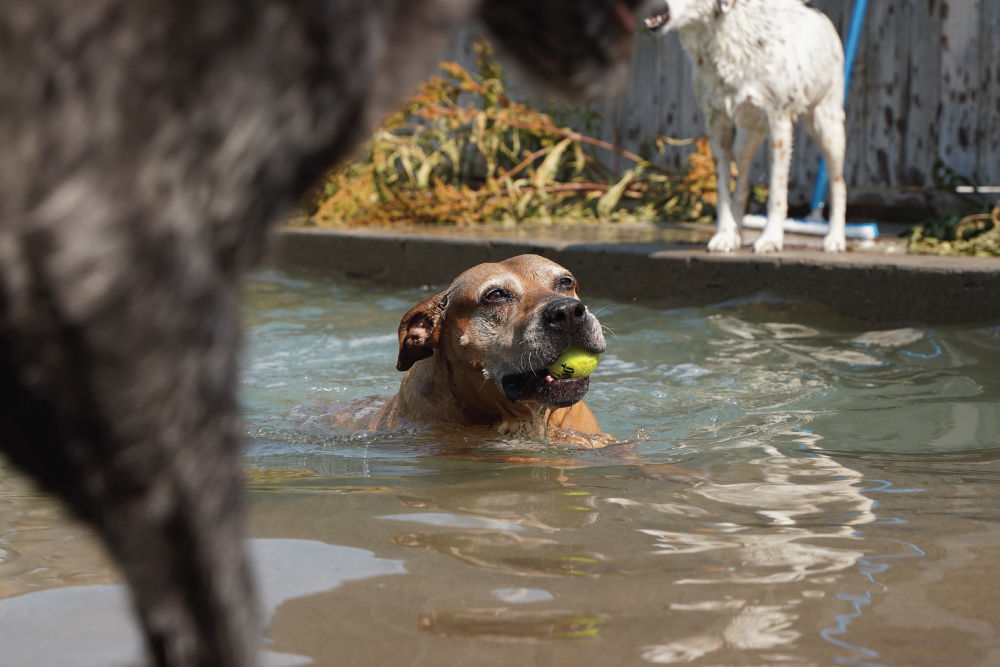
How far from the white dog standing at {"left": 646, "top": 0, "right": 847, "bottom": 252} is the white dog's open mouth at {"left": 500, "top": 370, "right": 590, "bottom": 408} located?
11.3ft

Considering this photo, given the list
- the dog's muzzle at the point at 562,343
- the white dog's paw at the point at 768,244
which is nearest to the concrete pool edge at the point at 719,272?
the white dog's paw at the point at 768,244

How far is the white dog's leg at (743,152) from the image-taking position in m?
7.62

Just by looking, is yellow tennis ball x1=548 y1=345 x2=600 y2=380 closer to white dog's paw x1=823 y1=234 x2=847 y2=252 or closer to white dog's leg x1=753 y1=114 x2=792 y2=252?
white dog's leg x1=753 y1=114 x2=792 y2=252

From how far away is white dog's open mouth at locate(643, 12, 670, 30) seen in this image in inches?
267

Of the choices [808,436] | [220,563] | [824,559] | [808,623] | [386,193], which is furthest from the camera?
[386,193]

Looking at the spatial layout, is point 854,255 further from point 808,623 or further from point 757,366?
point 808,623

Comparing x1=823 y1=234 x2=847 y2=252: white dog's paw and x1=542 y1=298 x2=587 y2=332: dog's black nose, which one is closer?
x1=542 y1=298 x2=587 y2=332: dog's black nose

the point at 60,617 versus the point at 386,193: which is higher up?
the point at 386,193

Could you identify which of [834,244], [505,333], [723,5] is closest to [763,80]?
[723,5]

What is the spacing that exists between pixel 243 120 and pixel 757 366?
18.1 feet

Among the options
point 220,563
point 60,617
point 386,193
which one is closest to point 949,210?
point 386,193

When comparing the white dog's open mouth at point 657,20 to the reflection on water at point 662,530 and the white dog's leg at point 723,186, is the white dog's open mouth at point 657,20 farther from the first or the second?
the reflection on water at point 662,530

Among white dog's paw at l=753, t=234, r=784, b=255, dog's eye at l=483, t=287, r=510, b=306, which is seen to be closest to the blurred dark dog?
dog's eye at l=483, t=287, r=510, b=306

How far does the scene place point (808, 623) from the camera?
6.75 ft
